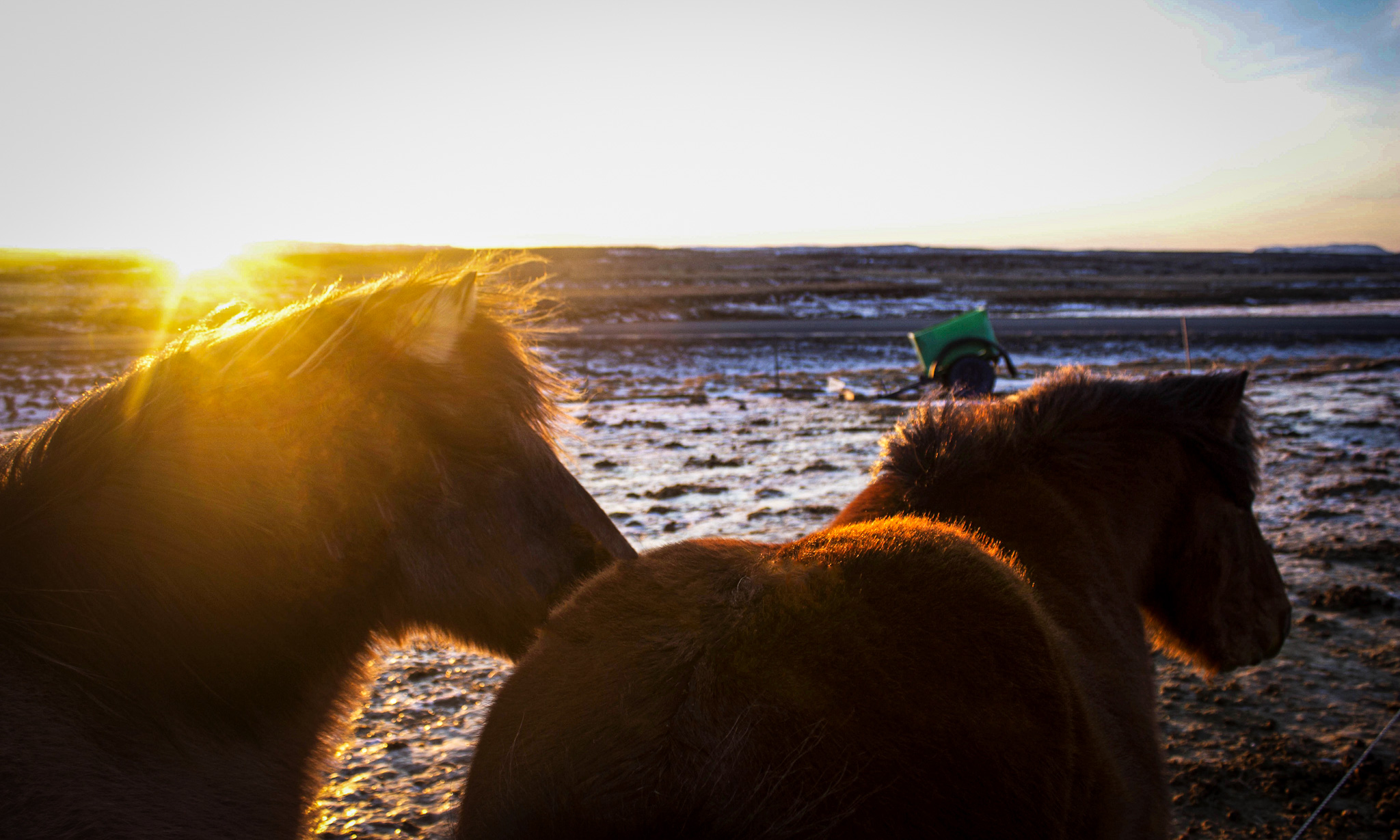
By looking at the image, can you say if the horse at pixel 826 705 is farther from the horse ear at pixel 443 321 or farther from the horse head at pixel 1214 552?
the horse head at pixel 1214 552

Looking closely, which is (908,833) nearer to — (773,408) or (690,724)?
(690,724)

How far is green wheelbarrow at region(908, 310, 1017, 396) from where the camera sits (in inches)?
370

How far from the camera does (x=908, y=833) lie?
1.12 meters

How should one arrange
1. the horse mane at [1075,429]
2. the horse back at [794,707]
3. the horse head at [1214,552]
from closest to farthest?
the horse back at [794,707] < the horse mane at [1075,429] < the horse head at [1214,552]

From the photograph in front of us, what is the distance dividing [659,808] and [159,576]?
0.90 meters

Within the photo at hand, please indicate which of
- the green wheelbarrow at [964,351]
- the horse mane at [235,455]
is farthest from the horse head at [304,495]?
the green wheelbarrow at [964,351]

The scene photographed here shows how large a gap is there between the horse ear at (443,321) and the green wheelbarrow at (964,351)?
A: 28.2 feet

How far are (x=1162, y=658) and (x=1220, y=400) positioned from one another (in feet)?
7.21

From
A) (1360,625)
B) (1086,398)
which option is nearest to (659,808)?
(1086,398)

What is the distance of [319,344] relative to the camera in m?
1.32

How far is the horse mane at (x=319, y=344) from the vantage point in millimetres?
1186

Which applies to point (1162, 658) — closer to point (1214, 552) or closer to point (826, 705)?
point (1214, 552)

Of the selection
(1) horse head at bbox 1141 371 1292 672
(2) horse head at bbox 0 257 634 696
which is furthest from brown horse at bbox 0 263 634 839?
(1) horse head at bbox 1141 371 1292 672

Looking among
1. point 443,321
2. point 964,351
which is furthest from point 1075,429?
point 964,351
